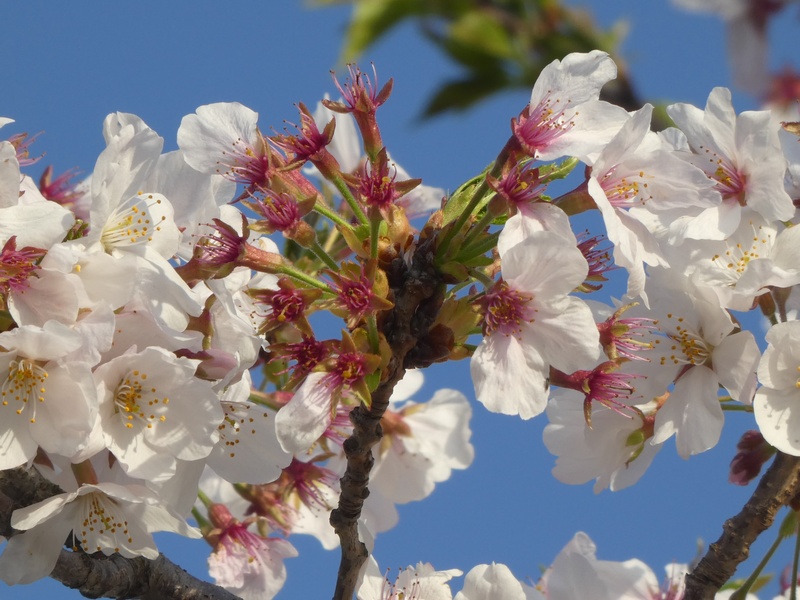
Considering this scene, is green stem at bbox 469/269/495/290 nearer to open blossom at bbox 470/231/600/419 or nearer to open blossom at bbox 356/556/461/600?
open blossom at bbox 470/231/600/419

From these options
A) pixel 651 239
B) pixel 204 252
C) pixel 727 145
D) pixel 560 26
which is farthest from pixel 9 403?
pixel 560 26

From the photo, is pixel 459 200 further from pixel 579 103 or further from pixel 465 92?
pixel 465 92

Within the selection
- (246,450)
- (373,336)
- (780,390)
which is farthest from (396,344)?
(780,390)

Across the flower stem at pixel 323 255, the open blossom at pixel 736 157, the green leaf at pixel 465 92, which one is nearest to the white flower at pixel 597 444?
the open blossom at pixel 736 157

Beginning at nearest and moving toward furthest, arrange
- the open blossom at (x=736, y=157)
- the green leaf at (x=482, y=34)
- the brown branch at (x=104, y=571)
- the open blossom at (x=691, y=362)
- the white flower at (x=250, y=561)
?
the brown branch at (x=104, y=571) → the open blossom at (x=691, y=362) → the open blossom at (x=736, y=157) → the white flower at (x=250, y=561) → the green leaf at (x=482, y=34)

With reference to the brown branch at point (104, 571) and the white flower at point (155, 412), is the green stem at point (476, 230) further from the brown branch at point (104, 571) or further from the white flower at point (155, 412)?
the brown branch at point (104, 571)

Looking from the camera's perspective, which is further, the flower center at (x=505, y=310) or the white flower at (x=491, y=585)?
the white flower at (x=491, y=585)
